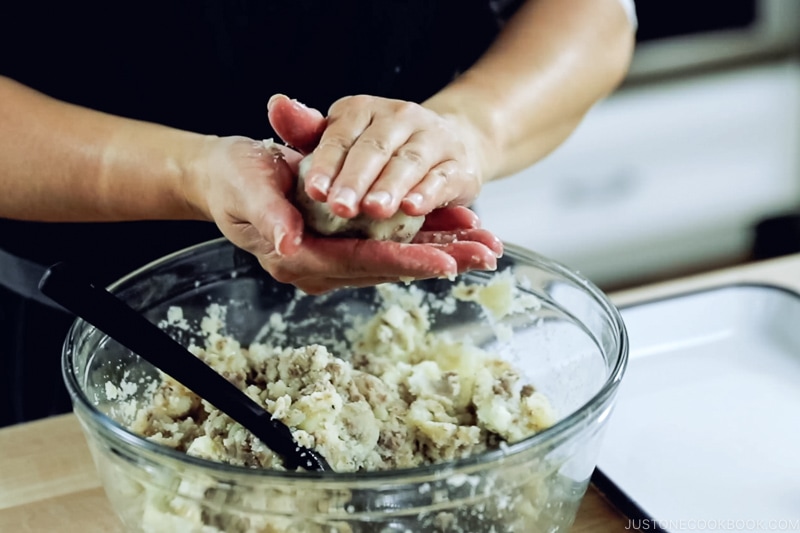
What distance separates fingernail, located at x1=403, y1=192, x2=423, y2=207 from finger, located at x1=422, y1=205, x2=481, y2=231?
81 millimetres

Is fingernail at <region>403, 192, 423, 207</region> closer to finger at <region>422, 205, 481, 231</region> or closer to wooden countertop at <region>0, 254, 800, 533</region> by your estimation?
finger at <region>422, 205, 481, 231</region>

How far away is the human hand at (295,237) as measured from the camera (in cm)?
66

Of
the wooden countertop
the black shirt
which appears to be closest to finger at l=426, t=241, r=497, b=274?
the wooden countertop

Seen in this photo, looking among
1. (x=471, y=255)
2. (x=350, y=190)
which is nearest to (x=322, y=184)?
(x=350, y=190)

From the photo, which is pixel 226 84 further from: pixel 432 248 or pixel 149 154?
pixel 432 248

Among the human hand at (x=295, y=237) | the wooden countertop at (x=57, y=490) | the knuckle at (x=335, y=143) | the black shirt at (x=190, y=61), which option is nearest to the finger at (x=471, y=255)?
the human hand at (x=295, y=237)

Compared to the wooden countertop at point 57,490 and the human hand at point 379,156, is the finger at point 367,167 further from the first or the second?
the wooden countertop at point 57,490

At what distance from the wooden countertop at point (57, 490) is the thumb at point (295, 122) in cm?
38

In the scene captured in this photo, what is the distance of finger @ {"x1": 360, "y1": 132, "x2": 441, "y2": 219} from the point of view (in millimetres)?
646

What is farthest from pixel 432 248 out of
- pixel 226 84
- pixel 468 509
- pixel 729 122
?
pixel 729 122

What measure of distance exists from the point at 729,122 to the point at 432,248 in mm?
2129

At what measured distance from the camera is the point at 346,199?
0.63 metres

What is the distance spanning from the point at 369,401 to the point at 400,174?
21cm

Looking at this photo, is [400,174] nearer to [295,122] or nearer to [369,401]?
[295,122]
